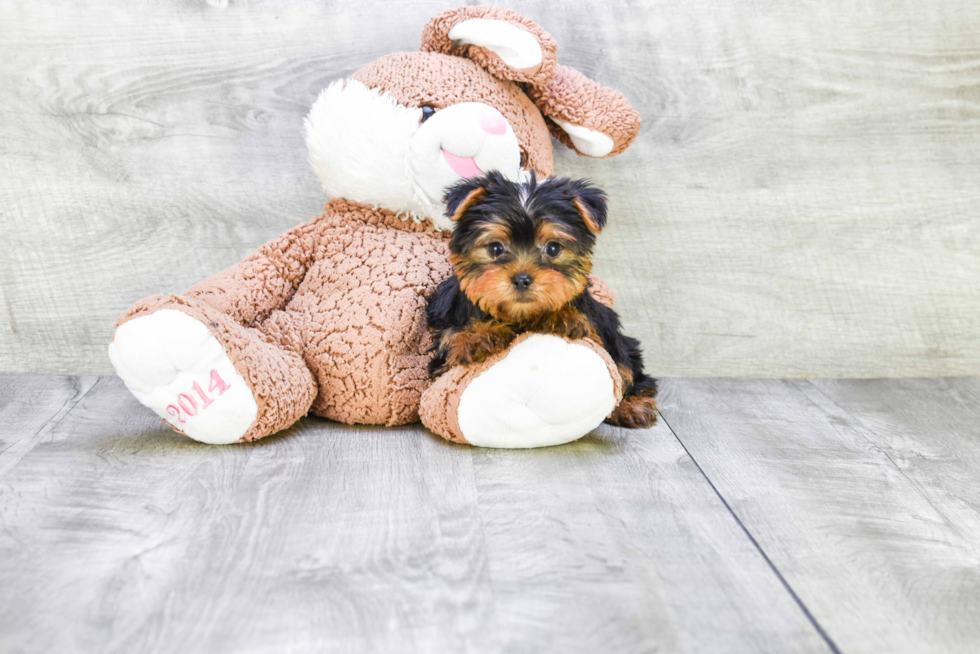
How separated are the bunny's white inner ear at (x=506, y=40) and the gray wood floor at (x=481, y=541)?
2.98 ft

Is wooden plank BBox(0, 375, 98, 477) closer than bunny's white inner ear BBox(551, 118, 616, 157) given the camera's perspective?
Yes

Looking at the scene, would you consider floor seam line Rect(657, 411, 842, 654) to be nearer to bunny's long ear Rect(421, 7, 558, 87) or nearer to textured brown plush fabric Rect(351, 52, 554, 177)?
textured brown plush fabric Rect(351, 52, 554, 177)

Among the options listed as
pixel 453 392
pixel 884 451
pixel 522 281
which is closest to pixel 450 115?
pixel 522 281

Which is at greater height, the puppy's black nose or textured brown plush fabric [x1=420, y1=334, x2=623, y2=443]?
the puppy's black nose

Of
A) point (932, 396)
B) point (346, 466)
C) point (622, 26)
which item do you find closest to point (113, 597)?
point (346, 466)

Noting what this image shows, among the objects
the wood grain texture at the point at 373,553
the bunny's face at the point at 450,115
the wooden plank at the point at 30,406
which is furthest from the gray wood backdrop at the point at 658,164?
the wood grain texture at the point at 373,553

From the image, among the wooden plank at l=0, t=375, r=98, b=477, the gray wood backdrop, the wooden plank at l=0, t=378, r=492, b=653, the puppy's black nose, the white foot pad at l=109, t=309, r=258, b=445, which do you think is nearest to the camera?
the wooden plank at l=0, t=378, r=492, b=653

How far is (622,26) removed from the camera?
234 centimetres

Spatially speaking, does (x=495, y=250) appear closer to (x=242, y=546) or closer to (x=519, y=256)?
(x=519, y=256)

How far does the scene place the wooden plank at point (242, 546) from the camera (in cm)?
109

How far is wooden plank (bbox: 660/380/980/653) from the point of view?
1162 mm

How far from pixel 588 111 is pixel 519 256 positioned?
2.25ft

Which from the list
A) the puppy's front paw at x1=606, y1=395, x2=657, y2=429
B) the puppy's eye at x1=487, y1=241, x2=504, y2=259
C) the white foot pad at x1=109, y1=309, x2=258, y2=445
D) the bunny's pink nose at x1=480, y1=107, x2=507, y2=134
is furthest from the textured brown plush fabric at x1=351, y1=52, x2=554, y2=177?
the white foot pad at x1=109, y1=309, x2=258, y2=445

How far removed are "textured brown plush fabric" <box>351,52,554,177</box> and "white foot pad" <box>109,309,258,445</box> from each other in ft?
2.33
